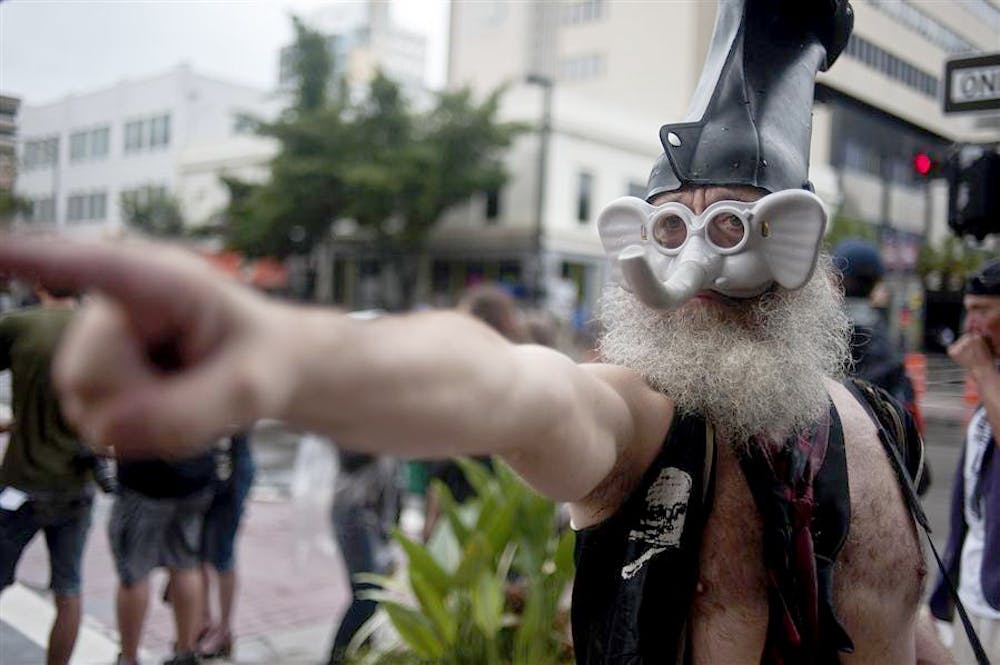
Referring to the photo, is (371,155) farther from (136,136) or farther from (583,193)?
(136,136)

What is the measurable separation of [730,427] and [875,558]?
1.27 ft

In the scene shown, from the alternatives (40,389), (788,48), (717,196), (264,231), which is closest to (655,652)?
(717,196)

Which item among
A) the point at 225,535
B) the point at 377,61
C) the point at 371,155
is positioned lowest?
the point at 225,535

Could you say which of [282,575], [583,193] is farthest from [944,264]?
[282,575]

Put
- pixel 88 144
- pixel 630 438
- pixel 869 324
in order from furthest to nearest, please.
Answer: pixel 869 324, pixel 88 144, pixel 630 438

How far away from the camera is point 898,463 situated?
5.49 ft

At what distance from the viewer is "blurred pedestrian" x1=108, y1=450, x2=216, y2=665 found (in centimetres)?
347

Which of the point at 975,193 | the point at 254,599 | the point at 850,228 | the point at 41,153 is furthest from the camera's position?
the point at 850,228

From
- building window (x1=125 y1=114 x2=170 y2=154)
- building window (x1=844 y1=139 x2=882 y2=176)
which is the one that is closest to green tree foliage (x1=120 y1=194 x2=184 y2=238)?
building window (x1=125 y1=114 x2=170 y2=154)

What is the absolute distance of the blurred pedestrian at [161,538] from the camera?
3.47m

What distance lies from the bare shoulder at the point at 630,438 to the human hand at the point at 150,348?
79 cm

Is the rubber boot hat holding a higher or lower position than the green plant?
higher

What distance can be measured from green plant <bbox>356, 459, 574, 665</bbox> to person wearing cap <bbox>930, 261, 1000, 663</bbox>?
1366mm

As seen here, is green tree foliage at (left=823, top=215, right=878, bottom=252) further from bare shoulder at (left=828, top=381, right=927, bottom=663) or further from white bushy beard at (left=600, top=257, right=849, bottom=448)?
white bushy beard at (left=600, top=257, right=849, bottom=448)
